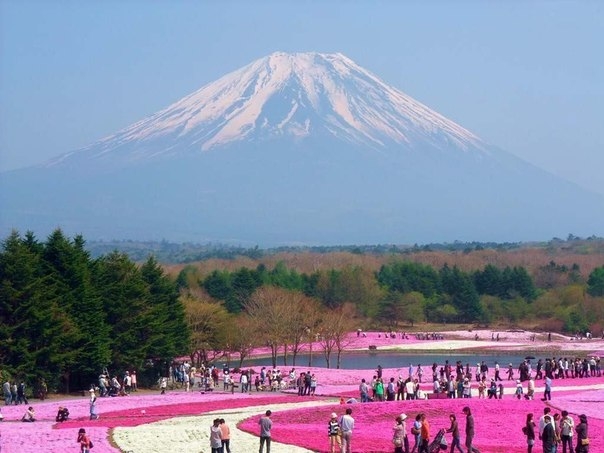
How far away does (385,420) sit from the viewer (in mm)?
46469

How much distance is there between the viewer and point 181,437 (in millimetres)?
41906

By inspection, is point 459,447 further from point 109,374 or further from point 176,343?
point 176,343

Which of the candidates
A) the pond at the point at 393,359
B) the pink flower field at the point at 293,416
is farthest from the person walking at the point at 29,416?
the pond at the point at 393,359

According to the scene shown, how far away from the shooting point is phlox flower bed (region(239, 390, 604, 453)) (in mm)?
40156

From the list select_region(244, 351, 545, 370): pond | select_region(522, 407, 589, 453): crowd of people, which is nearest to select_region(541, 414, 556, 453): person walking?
select_region(522, 407, 589, 453): crowd of people

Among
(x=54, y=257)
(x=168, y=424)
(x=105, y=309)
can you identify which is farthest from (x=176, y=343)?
(x=168, y=424)

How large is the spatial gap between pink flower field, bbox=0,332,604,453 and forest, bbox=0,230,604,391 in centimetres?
353

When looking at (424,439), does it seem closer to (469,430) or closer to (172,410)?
(469,430)

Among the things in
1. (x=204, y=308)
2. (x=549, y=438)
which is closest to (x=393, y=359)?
(x=204, y=308)

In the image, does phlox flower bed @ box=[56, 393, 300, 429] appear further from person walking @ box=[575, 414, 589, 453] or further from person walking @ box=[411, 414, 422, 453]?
person walking @ box=[575, 414, 589, 453]

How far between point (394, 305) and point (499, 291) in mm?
20338

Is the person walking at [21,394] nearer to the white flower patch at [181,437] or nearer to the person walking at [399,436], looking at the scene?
the white flower patch at [181,437]

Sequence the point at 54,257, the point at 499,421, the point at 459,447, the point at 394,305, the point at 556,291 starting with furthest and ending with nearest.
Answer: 1. the point at 556,291
2. the point at 394,305
3. the point at 54,257
4. the point at 499,421
5. the point at 459,447

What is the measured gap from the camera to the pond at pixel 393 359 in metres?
96.1
